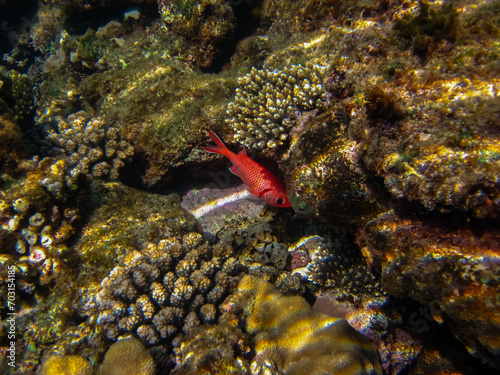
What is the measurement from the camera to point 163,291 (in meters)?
3.28

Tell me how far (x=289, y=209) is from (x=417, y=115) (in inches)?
104

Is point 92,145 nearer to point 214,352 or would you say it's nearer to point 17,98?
point 17,98

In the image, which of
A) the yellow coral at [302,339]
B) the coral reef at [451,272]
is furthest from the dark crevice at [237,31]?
the coral reef at [451,272]

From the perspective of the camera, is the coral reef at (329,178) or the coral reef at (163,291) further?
the coral reef at (163,291)

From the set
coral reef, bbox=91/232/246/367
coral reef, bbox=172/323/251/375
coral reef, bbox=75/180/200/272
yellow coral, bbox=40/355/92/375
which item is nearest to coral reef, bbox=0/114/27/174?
coral reef, bbox=75/180/200/272

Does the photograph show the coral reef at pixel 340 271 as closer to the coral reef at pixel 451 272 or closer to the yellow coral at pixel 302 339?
the yellow coral at pixel 302 339

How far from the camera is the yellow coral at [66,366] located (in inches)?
105

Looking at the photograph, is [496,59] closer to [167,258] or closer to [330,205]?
[330,205]

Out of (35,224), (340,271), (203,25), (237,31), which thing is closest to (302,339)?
(340,271)

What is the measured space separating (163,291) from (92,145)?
10.9 feet

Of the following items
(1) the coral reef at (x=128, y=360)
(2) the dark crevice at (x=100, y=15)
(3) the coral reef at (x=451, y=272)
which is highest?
(2) the dark crevice at (x=100, y=15)

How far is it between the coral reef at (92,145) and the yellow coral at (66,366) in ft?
Answer: 9.39

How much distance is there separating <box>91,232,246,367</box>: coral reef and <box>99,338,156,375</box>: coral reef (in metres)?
0.27

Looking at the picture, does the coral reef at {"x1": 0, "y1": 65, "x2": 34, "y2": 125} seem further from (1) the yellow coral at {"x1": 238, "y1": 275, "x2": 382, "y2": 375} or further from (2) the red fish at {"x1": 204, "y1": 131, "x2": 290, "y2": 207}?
(1) the yellow coral at {"x1": 238, "y1": 275, "x2": 382, "y2": 375}
